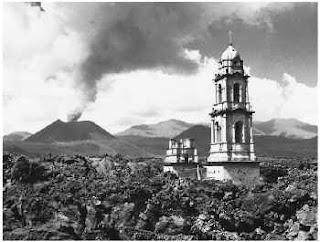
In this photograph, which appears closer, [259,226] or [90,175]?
[259,226]

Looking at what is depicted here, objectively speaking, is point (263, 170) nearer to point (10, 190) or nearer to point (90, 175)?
point (90, 175)

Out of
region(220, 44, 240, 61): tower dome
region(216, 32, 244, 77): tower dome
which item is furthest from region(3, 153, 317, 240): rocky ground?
region(220, 44, 240, 61): tower dome

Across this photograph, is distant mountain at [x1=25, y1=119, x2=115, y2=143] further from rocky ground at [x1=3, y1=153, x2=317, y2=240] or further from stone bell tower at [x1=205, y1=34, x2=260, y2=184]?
stone bell tower at [x1=205, y1=34, x2=260, y2=184]

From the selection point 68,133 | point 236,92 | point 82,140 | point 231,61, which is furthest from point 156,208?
point 68,133

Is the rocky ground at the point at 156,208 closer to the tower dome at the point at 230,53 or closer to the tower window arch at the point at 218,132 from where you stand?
the tower window arch at the point at 218,132

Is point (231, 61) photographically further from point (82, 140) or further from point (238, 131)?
point (82, 140)

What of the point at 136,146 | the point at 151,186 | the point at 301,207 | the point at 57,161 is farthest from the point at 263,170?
the point at 136,146

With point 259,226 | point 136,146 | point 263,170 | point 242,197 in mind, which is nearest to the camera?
point 259,226
